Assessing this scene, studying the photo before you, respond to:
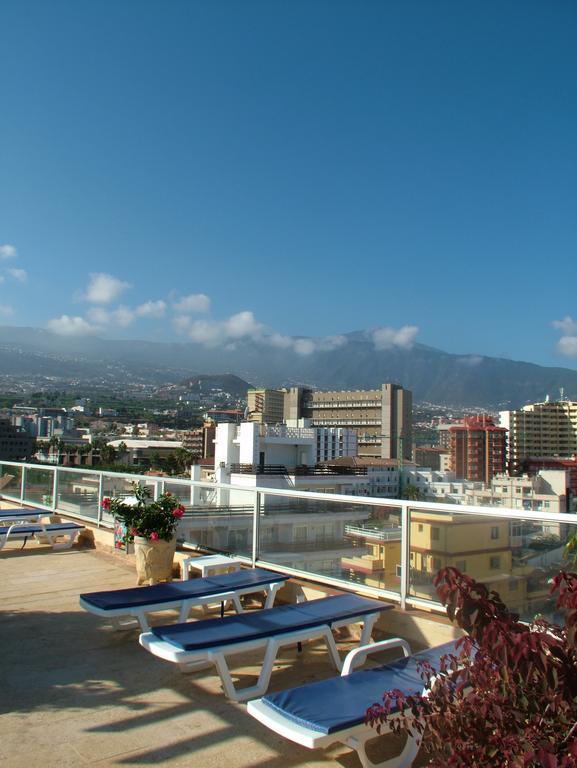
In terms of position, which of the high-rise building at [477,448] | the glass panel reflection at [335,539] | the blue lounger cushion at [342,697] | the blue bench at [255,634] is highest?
the glass panel reflection at [335,539]

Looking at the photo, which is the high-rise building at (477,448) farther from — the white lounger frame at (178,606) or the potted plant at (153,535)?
the white lounger frame at (178,606)

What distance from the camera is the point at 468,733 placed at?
1.99 m

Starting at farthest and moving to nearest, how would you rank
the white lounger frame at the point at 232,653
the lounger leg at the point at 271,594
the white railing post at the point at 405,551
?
the lounger leg at the point at 271,594 → the white railing post at the point at 405,551 → the white lounger frame at the point at 232,653

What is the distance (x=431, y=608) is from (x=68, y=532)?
639cm

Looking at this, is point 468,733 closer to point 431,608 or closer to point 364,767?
point 364,767

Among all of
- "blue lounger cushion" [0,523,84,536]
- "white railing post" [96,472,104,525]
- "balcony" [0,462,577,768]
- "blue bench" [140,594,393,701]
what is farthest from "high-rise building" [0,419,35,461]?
"blue bench" [140,594,393,701]

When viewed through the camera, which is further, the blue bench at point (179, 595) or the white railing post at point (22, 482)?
the white railing post at point (22, 482)

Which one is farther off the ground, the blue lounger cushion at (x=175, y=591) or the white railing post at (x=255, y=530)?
the white railing post at (x=255, y=530)

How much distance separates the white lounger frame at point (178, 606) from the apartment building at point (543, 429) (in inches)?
6837

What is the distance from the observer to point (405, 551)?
16.9 ft

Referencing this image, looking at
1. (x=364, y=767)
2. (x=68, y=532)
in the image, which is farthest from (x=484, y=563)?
(x=68, y=532)

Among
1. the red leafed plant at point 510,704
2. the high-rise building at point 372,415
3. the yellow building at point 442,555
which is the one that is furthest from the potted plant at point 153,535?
the high-rise building at point 372,415

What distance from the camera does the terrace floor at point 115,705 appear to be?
3230mm

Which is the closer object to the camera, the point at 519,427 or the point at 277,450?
the point at 277,450
